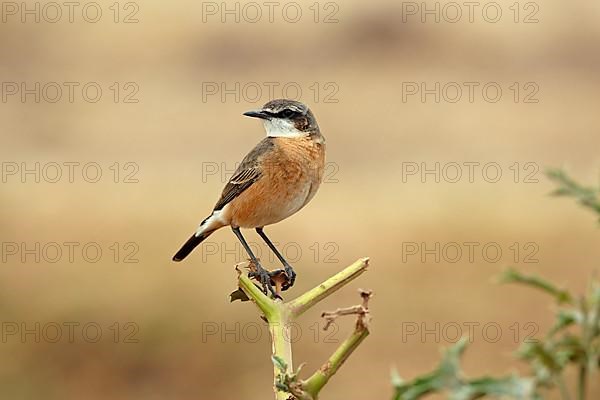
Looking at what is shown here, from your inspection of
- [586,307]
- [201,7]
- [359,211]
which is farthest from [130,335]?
[201,7]

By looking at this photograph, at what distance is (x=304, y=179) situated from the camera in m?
5.12

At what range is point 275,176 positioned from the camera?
17.1ft

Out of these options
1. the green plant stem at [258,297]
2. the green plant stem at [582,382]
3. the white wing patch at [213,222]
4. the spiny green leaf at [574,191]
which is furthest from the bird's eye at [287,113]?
the green plant stem at [582,382]

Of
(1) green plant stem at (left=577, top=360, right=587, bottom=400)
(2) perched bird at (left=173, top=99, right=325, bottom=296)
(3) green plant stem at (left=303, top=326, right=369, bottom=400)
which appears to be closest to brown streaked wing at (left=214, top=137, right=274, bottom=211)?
(2) perched bird at (left=173, top=99, right=325, bottom=296)

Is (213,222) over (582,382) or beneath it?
over

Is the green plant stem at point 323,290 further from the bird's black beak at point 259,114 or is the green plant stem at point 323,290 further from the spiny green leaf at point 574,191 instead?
the bird's black beak at point 259,114

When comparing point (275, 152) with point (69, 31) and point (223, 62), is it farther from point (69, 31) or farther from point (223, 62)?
point (69, 31)

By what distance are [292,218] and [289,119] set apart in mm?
8347

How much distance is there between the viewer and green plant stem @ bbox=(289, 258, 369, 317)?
5.54 ft

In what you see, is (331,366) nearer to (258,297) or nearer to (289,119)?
(258,297)

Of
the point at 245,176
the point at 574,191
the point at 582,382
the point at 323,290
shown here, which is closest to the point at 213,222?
the point at 245,176

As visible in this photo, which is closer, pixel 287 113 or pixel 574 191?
pixel 574 191

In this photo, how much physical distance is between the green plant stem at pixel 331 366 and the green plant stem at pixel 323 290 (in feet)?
0.28

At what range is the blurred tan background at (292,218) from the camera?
1125 cm
